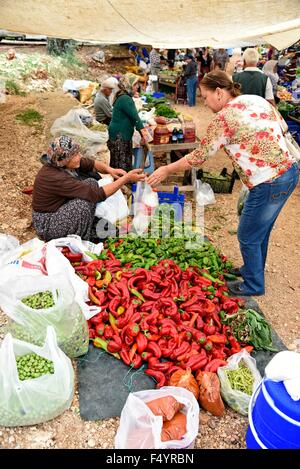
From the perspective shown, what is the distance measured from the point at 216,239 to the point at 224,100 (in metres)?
2.31

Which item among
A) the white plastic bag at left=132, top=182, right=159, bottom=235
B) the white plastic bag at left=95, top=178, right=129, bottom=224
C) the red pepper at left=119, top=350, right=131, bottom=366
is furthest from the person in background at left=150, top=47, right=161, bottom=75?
the red pepper at left=119, top=350, right=131, bottom=366

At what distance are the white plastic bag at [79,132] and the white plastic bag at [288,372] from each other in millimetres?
5892

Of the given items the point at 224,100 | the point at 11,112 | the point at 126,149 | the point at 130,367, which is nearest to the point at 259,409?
the point at 130,367

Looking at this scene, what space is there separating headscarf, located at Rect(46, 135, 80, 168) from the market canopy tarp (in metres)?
1.69

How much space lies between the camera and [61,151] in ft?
13.0

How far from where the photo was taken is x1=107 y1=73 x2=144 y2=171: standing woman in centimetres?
579

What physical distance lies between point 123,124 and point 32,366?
13.7 ft

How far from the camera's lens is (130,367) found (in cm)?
320

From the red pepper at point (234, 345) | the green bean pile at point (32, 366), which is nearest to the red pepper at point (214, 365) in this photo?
the red pepper at point (234, 345)

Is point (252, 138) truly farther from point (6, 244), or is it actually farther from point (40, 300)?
point (6, 244)

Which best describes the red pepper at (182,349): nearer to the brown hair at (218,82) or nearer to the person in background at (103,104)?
the brown hair at (218,82)

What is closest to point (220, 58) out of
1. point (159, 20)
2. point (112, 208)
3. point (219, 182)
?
point (219, 182)

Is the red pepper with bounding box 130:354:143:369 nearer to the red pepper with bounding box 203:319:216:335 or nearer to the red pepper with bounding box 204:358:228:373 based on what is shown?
the red pepper with bounding box 204:358:228:373

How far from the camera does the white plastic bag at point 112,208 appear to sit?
15.3 ft
